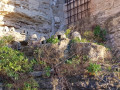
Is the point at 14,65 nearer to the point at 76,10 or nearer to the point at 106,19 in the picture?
the point at 106,19

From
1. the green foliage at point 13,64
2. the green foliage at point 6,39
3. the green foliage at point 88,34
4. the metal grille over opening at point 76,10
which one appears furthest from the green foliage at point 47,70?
the metal grille over opening at point 76,10

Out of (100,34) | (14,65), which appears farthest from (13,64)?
(100,34)

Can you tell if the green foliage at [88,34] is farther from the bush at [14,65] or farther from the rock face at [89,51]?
the bush at [14,65]

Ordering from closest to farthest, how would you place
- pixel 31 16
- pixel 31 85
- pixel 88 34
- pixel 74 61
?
pixel 31 85
pixel 74 61
pixel 88 34
pixel 31 16

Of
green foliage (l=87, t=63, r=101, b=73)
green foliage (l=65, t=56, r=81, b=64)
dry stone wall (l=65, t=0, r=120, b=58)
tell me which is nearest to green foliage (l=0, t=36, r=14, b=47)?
green foliage (l=65, t=56, r=81, b=64)

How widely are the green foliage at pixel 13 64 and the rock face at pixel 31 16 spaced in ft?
9.27

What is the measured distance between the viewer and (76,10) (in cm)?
1173

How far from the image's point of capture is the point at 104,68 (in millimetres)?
6961

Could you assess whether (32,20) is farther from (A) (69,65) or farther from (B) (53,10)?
(A) (69,65)

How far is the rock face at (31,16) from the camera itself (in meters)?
10.8

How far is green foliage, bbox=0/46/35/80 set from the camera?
6.97 m

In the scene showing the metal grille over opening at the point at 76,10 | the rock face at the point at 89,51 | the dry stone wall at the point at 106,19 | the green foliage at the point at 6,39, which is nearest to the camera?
the rock face at the point at 89,51

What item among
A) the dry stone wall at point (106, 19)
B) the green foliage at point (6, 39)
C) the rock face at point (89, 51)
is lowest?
the rock face at point (89, 51)

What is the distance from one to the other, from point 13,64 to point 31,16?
4.76 metres
